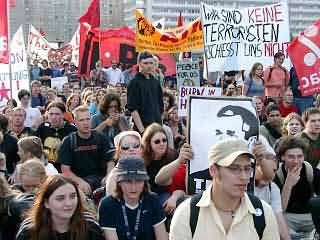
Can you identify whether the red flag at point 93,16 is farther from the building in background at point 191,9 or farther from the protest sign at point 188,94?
the building in background at point 191,9

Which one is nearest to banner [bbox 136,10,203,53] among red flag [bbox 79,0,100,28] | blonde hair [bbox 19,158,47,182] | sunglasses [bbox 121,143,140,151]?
red flag [bbox 79,0,100,28]

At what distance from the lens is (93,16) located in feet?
56.0

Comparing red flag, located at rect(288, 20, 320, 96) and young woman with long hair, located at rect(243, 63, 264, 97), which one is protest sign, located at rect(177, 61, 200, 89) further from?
red flag, located at rect(288, 20, 320, 96)

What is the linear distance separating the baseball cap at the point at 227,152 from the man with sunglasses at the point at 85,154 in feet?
11.4

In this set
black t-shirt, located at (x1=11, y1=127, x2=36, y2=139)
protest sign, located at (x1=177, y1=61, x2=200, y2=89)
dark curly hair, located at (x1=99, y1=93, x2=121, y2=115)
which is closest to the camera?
dark curly hair, located at (x1=99, y1=93, x2=121, y2=115)

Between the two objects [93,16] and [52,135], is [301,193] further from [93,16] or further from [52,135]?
[93,16]

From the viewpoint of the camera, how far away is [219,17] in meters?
11.8

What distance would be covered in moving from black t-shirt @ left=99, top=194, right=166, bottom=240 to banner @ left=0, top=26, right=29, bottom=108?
21.9 ft

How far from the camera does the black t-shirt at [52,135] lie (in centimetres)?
800

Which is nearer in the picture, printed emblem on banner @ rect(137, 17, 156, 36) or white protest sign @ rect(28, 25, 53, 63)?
printed emblem on banner @ rect(137, 17, 156, 36)

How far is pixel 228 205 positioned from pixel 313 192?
2.52 m

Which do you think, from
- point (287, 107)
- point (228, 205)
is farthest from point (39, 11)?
point (228, 205)

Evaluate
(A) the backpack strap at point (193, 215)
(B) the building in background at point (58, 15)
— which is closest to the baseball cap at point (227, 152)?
(A) the backpack strap at point (193, 215)

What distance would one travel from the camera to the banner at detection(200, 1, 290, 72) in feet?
37.1
